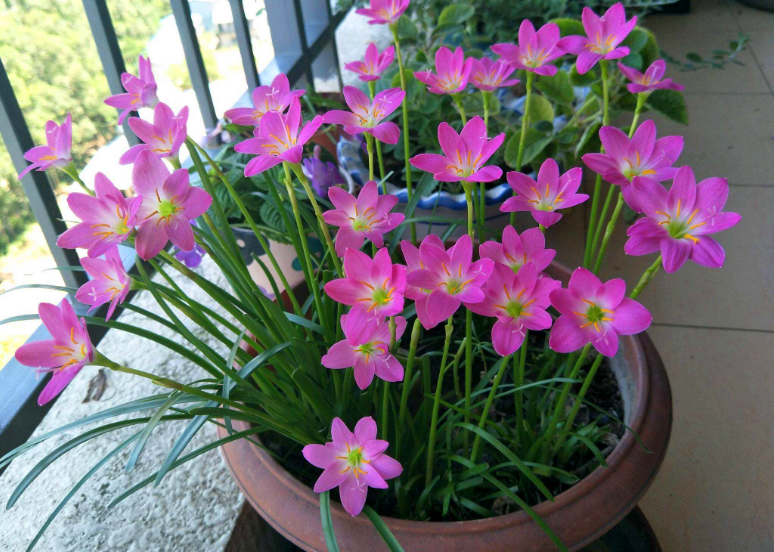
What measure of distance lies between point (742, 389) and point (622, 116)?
0.96 meters

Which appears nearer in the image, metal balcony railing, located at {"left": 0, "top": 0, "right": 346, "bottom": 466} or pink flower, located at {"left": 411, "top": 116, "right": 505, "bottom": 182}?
pink flower, located at {"left": 411, "top": 116, "right": 505, "bottom": 182}

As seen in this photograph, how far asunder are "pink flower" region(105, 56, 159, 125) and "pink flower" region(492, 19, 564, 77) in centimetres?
30

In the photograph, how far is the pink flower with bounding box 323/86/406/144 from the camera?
462mm

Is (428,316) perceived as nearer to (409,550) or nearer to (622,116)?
(409,550)

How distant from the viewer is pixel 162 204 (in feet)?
1.19

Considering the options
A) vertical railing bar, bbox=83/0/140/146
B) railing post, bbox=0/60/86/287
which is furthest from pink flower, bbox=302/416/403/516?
vertical railing bar, bbox=83/0/140/146

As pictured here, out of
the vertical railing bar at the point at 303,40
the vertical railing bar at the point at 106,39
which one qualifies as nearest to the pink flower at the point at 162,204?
the vertical railing bar at the point at 106,39

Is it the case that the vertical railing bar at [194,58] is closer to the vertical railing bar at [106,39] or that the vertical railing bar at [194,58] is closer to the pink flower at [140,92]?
the vertical railing bar at [106,39]

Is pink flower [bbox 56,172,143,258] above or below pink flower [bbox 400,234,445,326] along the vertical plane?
above

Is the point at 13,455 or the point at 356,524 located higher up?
the point at 13,455

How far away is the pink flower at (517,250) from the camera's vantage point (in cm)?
39

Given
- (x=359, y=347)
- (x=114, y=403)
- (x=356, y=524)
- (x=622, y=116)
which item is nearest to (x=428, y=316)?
(x=359, y=347)

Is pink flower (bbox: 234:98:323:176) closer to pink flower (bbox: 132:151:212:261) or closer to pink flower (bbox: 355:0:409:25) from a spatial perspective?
pink flower (bbox: 132:151:212:261)

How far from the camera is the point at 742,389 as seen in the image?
94 centimetres
